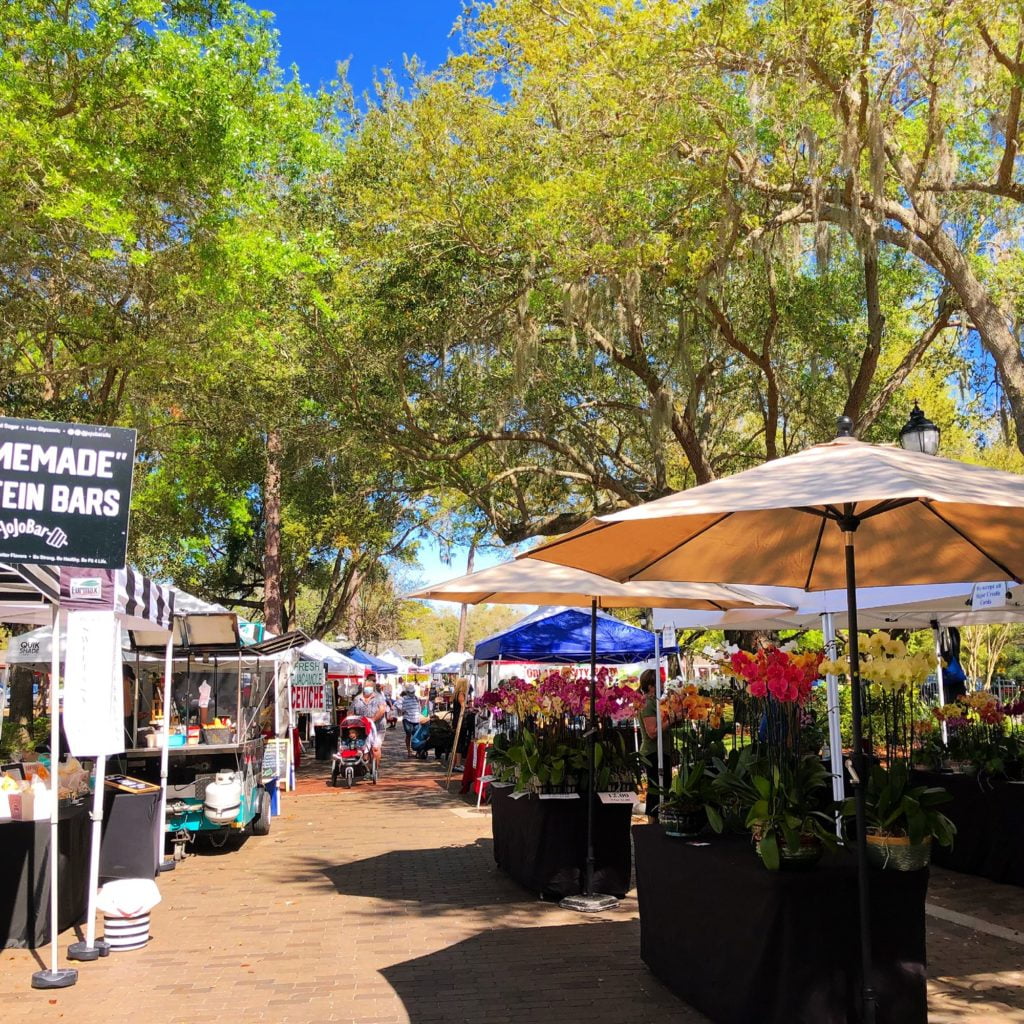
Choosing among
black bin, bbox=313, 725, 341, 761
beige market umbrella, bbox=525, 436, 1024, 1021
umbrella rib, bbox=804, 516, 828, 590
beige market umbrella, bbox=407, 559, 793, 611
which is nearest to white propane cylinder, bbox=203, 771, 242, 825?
beige market umbrella, bbox=407, 559, 793, 611

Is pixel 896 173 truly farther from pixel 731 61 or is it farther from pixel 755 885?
pixel 755 885

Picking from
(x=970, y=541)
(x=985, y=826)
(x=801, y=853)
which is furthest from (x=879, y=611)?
(x=801, y=853)

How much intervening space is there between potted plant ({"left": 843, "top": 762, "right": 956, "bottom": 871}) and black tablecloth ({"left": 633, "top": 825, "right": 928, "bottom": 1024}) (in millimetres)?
69

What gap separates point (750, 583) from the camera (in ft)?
20.1

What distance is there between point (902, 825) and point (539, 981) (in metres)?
2.23

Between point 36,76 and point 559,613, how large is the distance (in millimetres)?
9669

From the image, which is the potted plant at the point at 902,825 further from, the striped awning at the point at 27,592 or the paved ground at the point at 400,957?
the striped awning at the point at 27,592

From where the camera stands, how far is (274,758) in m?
13.8

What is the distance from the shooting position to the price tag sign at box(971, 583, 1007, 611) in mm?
4625

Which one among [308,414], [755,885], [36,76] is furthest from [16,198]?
[755,885]

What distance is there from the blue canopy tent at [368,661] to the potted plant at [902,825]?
80.4 feet

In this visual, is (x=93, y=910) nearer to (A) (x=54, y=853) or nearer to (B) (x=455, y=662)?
(A) (x=54, y=853)

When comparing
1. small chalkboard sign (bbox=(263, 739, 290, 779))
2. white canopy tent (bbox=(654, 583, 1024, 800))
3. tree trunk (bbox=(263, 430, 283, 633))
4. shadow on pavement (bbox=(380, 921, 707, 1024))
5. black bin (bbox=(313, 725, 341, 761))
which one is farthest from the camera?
tree trunk (bbox=(263, 430, 283, 633))

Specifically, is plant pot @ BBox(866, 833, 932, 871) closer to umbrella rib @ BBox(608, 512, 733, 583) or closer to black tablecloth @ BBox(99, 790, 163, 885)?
umbrella rib @ BBox(608, 512, 733, 583)
